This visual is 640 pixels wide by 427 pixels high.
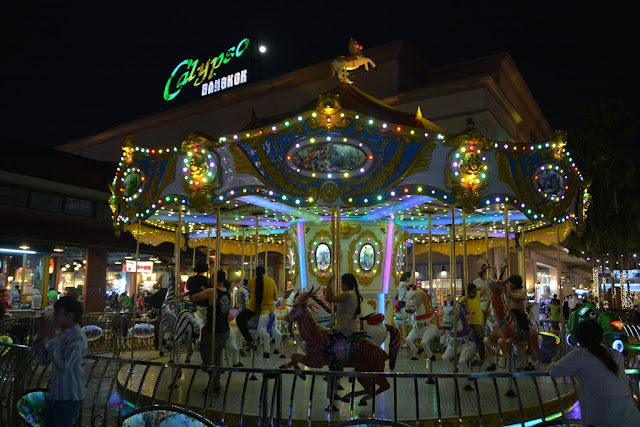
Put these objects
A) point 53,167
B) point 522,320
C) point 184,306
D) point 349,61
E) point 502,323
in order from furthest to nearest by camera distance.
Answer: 1. point 53,167
2. point 184,306
3. point 349,61
4. point 522,320
5. point 502,323

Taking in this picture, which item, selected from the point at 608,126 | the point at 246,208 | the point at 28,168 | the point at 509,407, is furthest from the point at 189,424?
the point at 608,126

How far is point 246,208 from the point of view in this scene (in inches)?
463

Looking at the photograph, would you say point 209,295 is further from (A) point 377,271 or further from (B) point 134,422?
(A) point 377,271

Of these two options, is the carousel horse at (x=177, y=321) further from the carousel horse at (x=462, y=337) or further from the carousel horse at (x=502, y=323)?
the carousel horse at (x=502, y=323)

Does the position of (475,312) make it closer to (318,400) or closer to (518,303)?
(518,303)

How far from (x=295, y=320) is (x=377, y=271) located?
5134mm

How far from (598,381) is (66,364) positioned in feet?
13.1

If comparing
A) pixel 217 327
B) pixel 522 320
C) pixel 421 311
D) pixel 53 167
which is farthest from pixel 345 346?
pixel 53 167

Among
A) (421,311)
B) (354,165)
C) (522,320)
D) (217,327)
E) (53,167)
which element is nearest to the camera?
(217,327)

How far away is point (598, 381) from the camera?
386cm

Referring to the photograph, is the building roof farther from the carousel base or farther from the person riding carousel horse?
the carousel base

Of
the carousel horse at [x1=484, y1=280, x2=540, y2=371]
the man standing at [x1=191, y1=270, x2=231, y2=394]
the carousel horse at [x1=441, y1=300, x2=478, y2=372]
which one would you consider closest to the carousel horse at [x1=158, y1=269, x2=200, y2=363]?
the man standing at [x1=191, y1=270, x2=231, y2=394]

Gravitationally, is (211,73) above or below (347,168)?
above

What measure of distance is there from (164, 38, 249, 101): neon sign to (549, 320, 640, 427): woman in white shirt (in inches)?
1118
